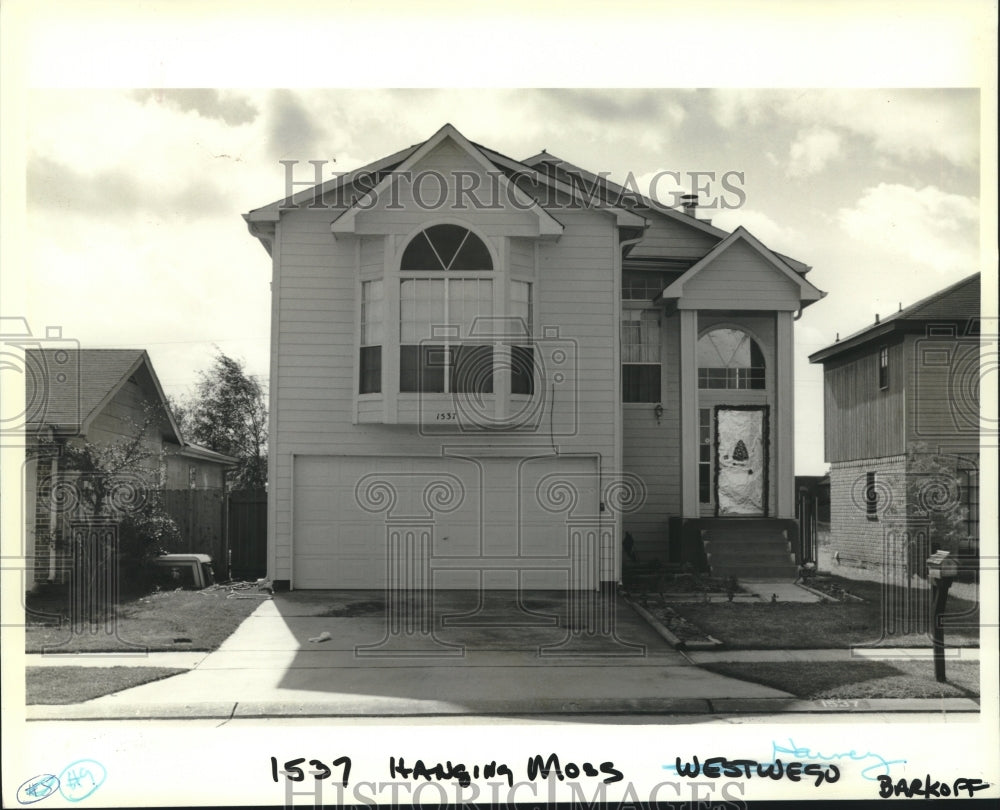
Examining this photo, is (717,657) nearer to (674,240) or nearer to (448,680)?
(448,680)

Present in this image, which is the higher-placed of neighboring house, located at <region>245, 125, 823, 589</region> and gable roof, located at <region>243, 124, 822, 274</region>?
gable roof, located at <region>243, 124, 822, 274</region>

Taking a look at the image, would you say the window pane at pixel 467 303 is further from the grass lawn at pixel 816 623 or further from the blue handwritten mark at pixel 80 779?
the blue handwritten mark at pixel 80 779

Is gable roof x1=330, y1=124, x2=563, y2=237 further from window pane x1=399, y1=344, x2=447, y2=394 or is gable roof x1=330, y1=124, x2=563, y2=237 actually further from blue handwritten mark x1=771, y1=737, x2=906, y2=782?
blue handwritten mark x1=771, y1=737, x2=906, y2=782

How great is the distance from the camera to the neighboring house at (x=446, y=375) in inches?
619

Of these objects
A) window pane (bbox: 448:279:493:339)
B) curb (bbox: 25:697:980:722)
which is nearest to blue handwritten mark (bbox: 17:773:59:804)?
curb (bbox: 25:697:980:722)

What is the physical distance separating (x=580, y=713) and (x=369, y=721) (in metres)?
1.98

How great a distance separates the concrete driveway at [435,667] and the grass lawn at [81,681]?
0.64 ft

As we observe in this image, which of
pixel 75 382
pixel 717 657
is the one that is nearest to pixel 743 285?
pixel 717 657

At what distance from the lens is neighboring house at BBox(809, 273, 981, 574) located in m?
18.8

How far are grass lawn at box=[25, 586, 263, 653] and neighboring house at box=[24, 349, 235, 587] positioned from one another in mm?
1408

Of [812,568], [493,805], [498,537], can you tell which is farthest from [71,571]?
[812,568]

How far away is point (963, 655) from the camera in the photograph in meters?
11.9

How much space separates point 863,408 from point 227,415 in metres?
24.3

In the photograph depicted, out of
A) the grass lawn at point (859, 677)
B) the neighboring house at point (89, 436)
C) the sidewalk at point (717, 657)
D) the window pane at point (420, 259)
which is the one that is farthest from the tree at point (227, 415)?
the grass lawn at point (859, 677)
